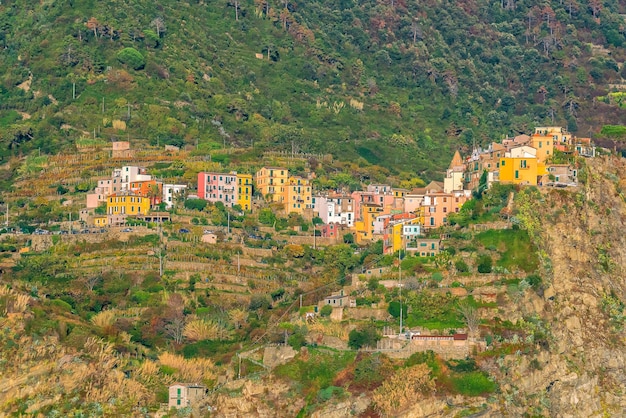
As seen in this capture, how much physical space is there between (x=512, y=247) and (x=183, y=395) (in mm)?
19985

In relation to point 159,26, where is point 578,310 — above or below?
below

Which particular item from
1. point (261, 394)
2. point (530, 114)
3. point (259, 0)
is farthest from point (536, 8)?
point (261, 394)

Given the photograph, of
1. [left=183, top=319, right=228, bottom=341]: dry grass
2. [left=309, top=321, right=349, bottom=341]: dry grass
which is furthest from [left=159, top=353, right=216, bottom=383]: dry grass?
[left=309, top=321, right=349, bottom=341]: dry grass

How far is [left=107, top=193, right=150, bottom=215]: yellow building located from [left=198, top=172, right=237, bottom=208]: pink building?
15.2ft

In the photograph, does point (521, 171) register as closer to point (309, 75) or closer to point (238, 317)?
point (238, 317)

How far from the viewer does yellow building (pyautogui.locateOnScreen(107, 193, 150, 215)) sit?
10588cm

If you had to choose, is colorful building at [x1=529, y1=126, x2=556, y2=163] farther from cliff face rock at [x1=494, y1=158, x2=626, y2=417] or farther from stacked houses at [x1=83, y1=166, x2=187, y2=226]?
stacked houses at [x1=83, y1=166, x2=187, y2=226]

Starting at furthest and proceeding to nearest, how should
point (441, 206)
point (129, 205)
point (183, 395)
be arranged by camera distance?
point (129, 205), point (441, 206), point (183, 395)

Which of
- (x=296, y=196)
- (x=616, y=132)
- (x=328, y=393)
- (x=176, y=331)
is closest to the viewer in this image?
(x=328, y=393)

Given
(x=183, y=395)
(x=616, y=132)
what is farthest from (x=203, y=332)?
(x=616, y=132)

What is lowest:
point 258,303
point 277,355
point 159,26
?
point 277,355

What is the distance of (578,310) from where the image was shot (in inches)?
3497

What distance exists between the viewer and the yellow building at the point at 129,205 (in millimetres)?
105875

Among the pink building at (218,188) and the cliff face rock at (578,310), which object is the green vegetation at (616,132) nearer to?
the cliff face rock at (578,310)
